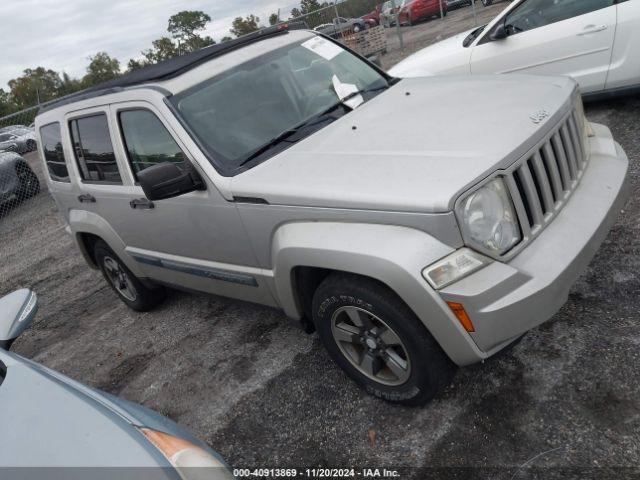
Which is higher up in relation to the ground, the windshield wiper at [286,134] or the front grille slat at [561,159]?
the windshield wiper at [286,134]

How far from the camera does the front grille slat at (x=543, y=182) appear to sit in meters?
2.40

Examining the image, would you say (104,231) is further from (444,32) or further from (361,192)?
(444,32)

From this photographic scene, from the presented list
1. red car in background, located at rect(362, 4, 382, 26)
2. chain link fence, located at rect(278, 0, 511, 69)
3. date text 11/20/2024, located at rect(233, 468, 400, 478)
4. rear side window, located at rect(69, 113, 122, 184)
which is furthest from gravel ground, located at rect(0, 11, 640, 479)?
red car in background, located at rect(362, 4, 382, 26)

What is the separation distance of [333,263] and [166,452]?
1.06 meters

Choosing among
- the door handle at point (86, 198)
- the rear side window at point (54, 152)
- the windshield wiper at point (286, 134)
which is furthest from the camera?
the rear side window at point (54, 152)

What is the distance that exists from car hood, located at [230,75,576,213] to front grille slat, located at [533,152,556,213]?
8 centimetres

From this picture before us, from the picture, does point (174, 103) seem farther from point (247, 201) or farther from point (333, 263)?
point (333, 263)

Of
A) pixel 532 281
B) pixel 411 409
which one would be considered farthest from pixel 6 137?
pixel 532 281

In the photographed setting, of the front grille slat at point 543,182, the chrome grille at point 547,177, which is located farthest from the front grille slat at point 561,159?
the front grille slat at point 543,182

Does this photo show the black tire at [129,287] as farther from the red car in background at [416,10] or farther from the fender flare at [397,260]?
the red car in background at [416,10]

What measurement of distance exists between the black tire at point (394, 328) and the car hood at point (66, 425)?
94 centimetres

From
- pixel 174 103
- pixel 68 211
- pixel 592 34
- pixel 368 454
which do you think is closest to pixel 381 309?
pixel 368 454

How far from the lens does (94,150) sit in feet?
13.0

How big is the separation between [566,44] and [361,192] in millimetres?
4125
